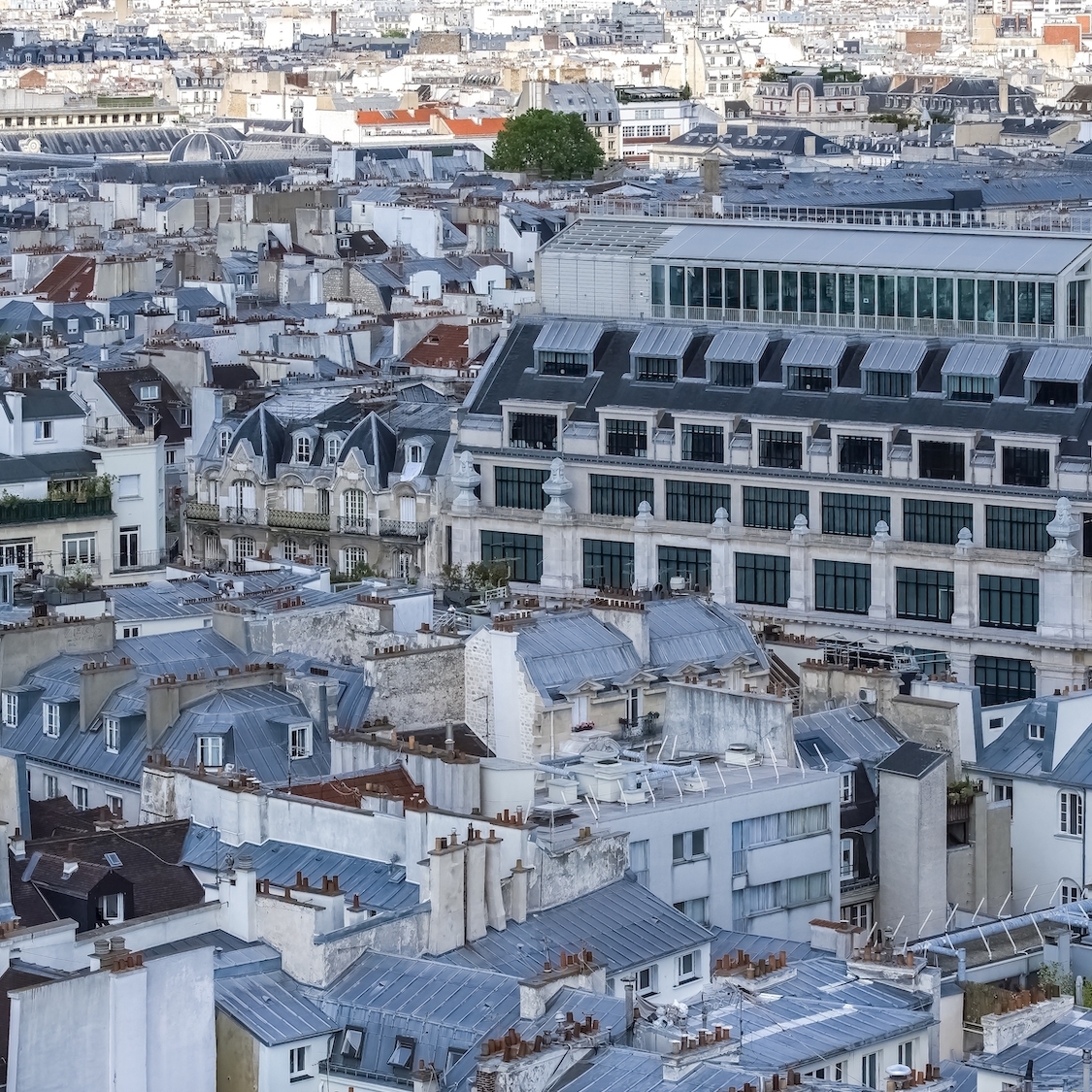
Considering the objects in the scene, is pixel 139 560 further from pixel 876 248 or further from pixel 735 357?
pixel 876 248

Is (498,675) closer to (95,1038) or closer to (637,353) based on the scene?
(95,1038)

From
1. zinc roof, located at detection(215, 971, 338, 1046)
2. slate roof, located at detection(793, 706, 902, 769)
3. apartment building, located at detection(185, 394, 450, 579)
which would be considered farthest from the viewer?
apartment building, located at detection(185, 394, 450, 579)

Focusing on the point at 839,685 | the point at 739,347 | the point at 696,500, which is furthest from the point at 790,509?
the point at 839,685

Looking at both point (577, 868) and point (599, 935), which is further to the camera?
point (577, 868)

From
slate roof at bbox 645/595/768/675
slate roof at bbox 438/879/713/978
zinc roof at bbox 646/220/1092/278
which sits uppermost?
zinc roof at bbox 646/220/1092/278

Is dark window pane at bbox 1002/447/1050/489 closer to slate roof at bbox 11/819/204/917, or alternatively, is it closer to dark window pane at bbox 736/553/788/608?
dark window pane at bbox 736/553/788/608

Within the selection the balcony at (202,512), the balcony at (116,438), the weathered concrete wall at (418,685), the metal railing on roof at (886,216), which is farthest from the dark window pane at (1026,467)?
the balcony at (202,512)

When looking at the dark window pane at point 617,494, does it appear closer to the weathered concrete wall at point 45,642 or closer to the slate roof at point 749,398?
the slate roof at point 749,398

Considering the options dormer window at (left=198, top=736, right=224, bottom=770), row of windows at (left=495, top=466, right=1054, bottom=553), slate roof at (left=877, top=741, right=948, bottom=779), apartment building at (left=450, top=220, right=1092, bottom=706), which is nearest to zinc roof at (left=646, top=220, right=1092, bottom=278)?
apartment building at (left=450, top=220, right=1092, bottom=706)
